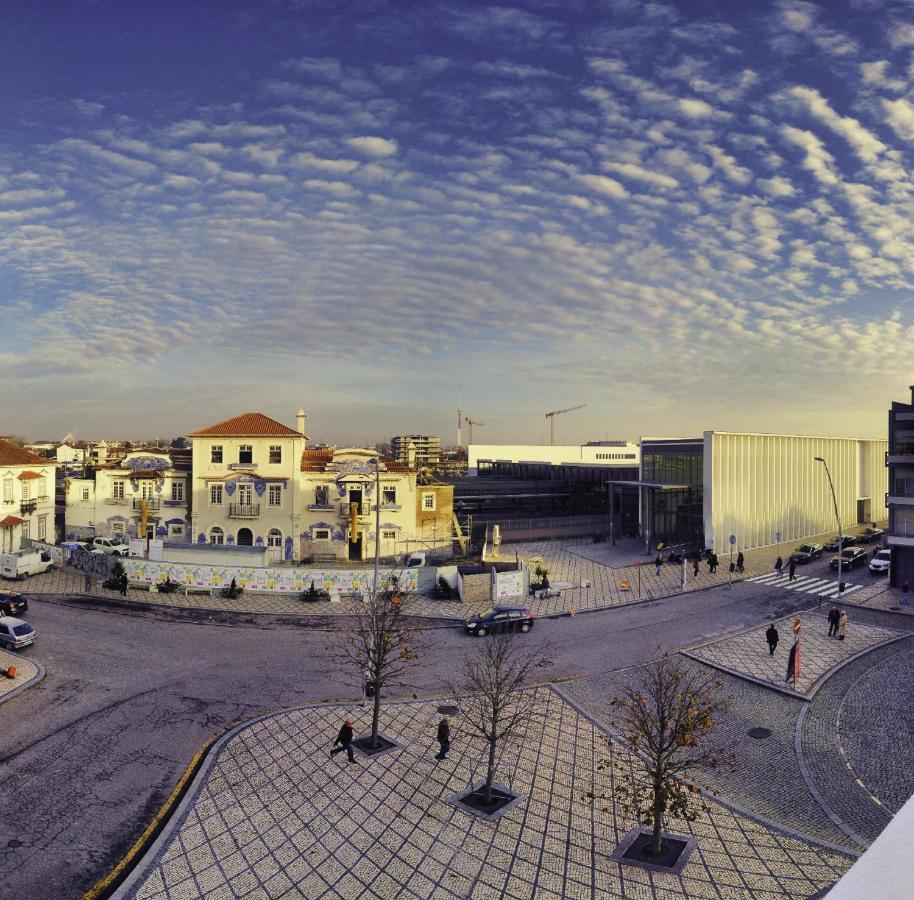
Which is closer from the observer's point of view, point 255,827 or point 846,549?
point 255,827

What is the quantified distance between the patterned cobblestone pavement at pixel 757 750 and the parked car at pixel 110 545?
33.0m

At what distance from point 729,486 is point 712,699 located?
102ft

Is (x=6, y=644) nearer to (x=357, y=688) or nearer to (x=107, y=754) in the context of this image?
(x=107, y=754)

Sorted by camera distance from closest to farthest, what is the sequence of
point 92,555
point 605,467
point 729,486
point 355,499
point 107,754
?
point 107,754 < point 92,555 < point 355,499 < point 729,486 < point 605,467

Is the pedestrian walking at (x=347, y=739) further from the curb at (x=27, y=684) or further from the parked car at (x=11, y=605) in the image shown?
the parked car at (x=11, y=605)

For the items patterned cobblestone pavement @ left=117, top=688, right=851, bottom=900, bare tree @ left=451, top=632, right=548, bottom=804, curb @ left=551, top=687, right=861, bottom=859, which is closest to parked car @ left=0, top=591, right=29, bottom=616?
patterned cobblestone pavement @ left=117, top=688, right=851, bottom=900

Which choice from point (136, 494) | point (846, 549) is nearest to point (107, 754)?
point (136, 494)

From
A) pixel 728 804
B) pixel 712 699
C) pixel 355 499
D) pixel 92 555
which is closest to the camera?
pixel 728 804

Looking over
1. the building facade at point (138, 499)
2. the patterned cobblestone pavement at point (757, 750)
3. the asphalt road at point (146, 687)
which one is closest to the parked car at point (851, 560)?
the asphalt road at point (146, 687)

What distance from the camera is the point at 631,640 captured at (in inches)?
1104

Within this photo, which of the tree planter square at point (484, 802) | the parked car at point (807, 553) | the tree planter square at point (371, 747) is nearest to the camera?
the tree planter square at point (484, 802)

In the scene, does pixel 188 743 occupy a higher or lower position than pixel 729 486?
lower

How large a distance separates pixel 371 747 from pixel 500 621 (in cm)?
1245

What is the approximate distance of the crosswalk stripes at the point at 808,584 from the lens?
37125 millimetres
